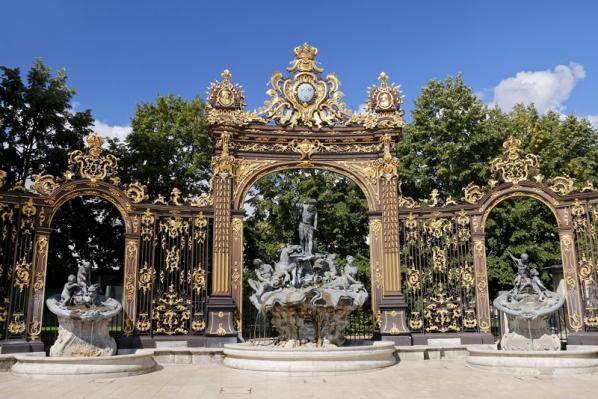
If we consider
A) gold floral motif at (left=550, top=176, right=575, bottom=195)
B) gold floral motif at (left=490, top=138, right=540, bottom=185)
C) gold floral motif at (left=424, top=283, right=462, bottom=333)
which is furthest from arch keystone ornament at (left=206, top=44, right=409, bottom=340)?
gold floral motif at (left=550, top=176, right=575, bottom=195)

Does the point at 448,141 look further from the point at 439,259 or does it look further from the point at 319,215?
the point at 439,259

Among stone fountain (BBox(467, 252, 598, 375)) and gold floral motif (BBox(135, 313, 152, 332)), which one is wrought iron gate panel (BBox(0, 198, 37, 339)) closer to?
gold floral motif (BBox(135, 313, 152, 332))

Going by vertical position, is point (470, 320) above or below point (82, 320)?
below

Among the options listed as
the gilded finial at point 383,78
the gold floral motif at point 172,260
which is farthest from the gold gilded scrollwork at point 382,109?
the gold floral motif at point 172,260

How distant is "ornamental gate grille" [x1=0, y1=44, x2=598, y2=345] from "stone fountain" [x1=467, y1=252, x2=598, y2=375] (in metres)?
1.60

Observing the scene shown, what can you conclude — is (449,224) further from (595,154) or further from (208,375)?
(595,154)

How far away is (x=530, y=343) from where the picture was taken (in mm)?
11047

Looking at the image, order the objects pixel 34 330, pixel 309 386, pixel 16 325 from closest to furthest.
Answer: pixel 309 386
pixel 16 325
pixel 34 330

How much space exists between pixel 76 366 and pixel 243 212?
543 cm

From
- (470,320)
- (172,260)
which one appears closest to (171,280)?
(172,260)

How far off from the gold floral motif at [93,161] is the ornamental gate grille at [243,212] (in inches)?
1.1

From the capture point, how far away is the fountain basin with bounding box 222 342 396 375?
998cm

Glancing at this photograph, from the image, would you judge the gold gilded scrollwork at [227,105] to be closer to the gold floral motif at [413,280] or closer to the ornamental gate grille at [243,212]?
the ornamental gate grille at [243,212]

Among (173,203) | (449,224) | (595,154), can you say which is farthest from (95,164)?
(595,154)
